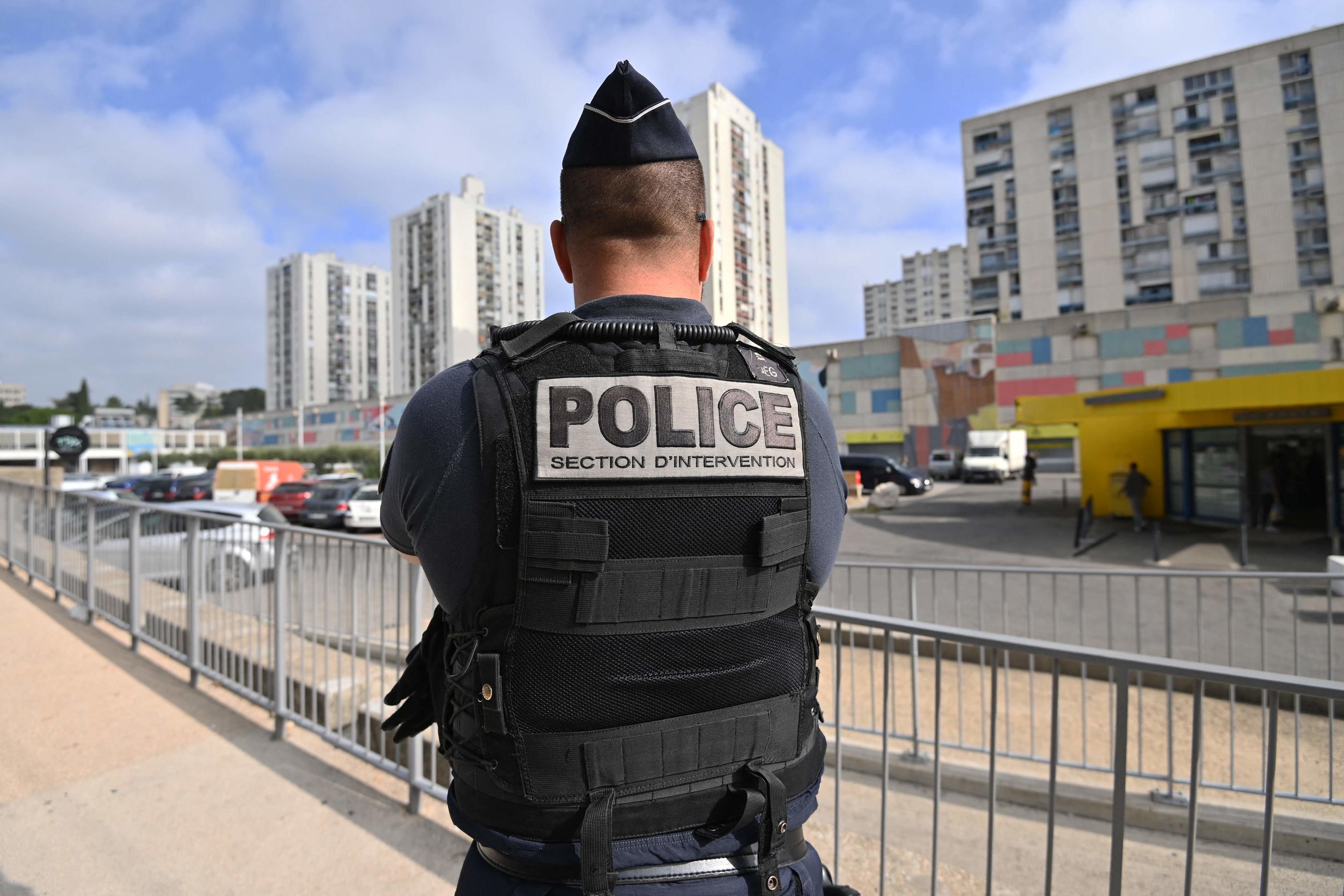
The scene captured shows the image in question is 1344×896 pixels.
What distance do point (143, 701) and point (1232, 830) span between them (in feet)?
21.9

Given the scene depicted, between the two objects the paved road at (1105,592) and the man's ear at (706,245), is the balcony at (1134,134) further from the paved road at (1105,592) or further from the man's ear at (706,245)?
the man's ear at (706,245)

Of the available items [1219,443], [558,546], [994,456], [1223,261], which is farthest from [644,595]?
[1223,261]

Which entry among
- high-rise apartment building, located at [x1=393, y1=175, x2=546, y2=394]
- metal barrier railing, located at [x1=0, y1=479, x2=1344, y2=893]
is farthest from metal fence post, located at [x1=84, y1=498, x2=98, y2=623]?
high-rise apartment building, located at [x1=393, y1=175, x2=546, y2=394]

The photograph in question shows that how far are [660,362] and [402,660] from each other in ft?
12.0

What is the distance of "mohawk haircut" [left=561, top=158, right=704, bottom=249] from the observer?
132cm

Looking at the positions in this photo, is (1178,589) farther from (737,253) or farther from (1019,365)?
(737,253)

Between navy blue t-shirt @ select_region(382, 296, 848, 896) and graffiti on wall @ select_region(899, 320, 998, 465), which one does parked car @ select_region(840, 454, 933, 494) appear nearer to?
graffiti on wall @ select_region(899, 320, 998, 465)

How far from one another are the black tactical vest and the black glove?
0.14m

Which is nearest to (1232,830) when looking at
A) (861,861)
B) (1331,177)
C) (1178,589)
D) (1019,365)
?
(861,861)

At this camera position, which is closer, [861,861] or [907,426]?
[861,861]

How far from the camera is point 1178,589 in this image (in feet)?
34.4

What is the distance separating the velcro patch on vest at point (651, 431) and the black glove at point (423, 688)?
1.48ft

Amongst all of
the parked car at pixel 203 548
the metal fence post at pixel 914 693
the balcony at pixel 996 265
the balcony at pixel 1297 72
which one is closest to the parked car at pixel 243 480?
the parked car at pixel 203 548

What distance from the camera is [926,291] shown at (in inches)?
5492
